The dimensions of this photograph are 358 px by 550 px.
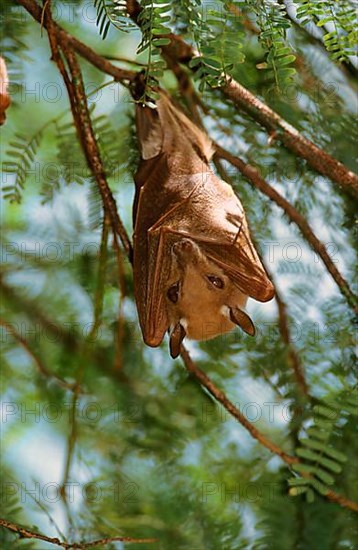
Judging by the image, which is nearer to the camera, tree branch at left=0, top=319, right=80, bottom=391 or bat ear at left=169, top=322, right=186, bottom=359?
bat ear at left=169, top=322, right=186, bottom=359

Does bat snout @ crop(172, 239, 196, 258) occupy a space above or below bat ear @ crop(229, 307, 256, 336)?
above

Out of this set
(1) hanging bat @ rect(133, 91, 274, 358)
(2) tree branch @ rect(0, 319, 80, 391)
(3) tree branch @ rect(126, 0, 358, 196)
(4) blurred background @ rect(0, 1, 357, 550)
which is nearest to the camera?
(1) hanging bat @ rect(133, 91, 274, 358)

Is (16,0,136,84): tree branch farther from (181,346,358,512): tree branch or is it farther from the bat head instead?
(181,346,358,512): tree branch

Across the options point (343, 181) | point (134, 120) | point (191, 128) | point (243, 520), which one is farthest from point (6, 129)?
point (243, 520)

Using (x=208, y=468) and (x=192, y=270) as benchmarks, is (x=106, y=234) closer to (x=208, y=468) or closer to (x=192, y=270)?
(x=192, y=270)

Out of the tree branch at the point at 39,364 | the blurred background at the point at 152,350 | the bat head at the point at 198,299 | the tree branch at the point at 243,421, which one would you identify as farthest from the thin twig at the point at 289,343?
the tree branch at the point at 39,364

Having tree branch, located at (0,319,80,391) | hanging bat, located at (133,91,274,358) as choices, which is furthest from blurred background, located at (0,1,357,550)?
hanging bat, located at (133,91,274,358)

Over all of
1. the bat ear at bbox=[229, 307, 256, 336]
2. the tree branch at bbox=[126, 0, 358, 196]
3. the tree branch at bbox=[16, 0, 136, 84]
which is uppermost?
the tree branch at bbox=[16, 0, 136, 84]
